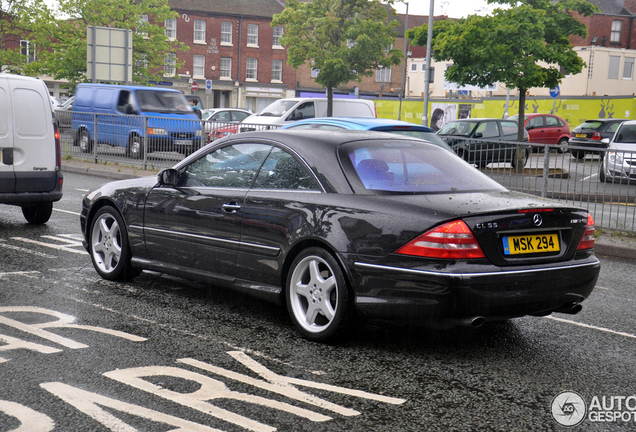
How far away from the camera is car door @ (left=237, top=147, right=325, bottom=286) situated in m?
5.12

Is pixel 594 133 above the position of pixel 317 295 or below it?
above

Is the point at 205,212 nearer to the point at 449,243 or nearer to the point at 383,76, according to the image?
the point at 449,243

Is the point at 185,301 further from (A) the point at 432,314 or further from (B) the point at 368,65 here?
(B) the point at 368,65

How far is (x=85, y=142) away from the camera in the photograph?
20.1 m

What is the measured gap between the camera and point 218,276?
223 inches

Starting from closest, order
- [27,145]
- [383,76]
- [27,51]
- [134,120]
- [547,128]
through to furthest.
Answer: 1. [27,145]
2. [134,120]
3. [547,128]
4. [27,51]
5. [383,76]

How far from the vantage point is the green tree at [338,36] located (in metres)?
37.8

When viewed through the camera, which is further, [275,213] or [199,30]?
[199,30]

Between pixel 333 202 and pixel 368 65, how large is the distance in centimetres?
3507

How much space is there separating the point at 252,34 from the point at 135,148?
50.8 metres

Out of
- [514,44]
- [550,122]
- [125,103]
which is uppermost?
[514,44]

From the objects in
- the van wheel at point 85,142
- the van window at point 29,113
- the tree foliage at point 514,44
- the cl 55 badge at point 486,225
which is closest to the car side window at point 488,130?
the tree foliage at point 514,44

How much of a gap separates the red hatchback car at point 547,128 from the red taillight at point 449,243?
97.8ft

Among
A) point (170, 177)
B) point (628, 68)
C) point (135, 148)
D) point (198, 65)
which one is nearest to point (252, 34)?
point (198, 65)
